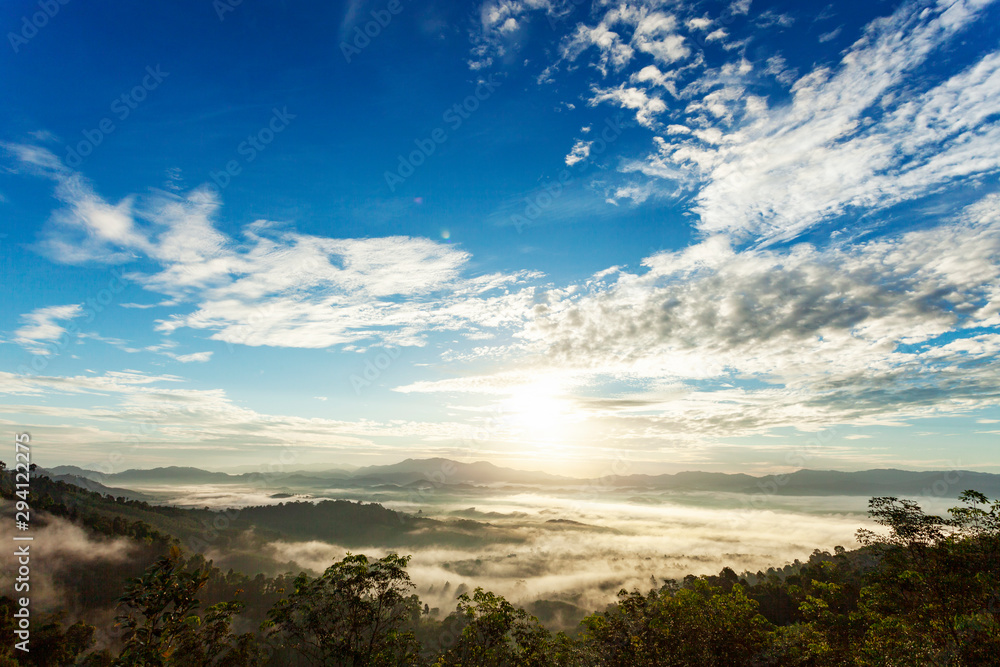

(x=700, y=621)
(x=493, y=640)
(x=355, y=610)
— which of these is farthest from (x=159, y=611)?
(x=700, y=621)

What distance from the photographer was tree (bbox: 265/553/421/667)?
23297 mm

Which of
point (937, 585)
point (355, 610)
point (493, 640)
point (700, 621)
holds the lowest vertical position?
point (493, 640)

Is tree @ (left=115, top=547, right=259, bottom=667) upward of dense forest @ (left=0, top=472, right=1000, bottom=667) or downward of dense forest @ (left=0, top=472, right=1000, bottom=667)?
upward

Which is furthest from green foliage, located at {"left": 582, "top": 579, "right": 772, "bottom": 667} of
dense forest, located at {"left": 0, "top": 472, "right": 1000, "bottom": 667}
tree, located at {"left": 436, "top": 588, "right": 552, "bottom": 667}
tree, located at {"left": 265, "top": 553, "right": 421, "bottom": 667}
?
tree, located at {"left": 265, "top": 553, "right": 421, "bottom": 667}

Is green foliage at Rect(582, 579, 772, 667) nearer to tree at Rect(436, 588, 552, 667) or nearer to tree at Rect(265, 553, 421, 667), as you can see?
tree at Rect(436, 588, 552, 667)

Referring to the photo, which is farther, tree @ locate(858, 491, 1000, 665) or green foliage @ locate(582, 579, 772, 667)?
green foliage @ locate(582, 579, 772, 667)

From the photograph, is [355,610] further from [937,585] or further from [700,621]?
[937,585]

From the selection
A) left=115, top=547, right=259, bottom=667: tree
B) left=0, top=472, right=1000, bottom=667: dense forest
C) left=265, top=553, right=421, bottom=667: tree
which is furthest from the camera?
left=265, top=553, right=421, bottom=667: tree

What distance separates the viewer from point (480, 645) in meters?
24.1

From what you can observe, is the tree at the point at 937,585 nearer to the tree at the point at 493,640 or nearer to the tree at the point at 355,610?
the tree at the point at 493,640

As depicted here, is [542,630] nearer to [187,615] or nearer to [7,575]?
[187,615]

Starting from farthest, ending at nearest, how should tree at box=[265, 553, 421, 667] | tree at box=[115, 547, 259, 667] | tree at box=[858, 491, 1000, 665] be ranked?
tree at box=[265, 553, 421, 667] < tree at box=[858, 491, 1000, 665] < tree at box=[115, 547, 259, 667]

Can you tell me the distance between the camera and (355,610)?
2458 centimetres

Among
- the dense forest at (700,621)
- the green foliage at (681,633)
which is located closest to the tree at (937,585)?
the dense forest at (700,621)
